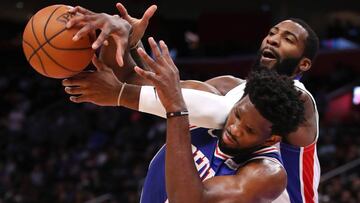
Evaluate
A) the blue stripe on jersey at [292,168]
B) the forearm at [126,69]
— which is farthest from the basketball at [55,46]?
the blue stripe on jersey at [292,168]

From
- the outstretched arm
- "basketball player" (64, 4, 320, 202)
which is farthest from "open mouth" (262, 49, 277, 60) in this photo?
the outstretched arm

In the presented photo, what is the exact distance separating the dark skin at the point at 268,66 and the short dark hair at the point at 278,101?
250 mm

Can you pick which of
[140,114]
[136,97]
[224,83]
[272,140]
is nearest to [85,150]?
[140,114]

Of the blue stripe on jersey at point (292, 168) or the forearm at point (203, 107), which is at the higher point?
the forearm at point (203, 107)

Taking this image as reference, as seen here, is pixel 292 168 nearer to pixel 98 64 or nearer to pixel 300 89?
pixel 300 89

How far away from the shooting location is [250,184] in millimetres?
2660

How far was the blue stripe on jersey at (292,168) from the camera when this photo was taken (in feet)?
10.5

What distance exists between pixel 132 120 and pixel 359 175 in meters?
4.89

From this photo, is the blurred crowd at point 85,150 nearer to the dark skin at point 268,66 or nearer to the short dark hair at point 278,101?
the dark skin at point 268,66

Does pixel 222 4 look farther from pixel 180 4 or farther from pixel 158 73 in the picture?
pixel 158 73

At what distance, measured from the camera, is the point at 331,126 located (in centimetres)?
1073

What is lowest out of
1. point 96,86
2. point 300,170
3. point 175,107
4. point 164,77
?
point 300,170

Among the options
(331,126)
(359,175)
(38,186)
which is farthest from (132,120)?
(359,175)

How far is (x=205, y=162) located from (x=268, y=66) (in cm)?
60
